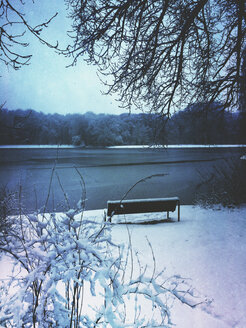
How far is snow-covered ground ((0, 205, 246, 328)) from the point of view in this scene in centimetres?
260

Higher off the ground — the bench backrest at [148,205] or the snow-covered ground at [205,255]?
the bench backrest at [148,205]

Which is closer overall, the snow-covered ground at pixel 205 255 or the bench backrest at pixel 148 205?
the snow-covered ground at pixel 205 255

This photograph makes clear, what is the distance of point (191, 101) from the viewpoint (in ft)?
19.1

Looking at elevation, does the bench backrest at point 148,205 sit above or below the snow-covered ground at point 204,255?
above

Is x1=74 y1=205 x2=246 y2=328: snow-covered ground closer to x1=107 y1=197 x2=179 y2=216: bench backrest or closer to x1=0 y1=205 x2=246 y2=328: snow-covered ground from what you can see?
x1=0 y1=205 x2=246 y2=328: snow-covered ground

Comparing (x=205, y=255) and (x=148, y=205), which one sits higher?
(x=148, y=205)

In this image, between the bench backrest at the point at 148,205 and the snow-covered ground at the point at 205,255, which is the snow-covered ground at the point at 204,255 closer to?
the snow-covered ground at the point at 205,255

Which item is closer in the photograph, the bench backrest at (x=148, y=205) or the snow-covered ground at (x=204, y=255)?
the snow-covered ground at (x=204, y=255)

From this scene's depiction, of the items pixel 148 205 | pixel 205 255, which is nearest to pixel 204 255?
→ pixel 205 255

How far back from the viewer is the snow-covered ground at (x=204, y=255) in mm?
2598

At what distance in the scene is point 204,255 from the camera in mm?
4199

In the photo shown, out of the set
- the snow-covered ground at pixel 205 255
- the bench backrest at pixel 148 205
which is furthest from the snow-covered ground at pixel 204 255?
the bench backrest at pixel 148 205

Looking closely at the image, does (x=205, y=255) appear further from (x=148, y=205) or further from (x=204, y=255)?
(x=148, y=205)

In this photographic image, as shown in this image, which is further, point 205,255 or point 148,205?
point 148,205
